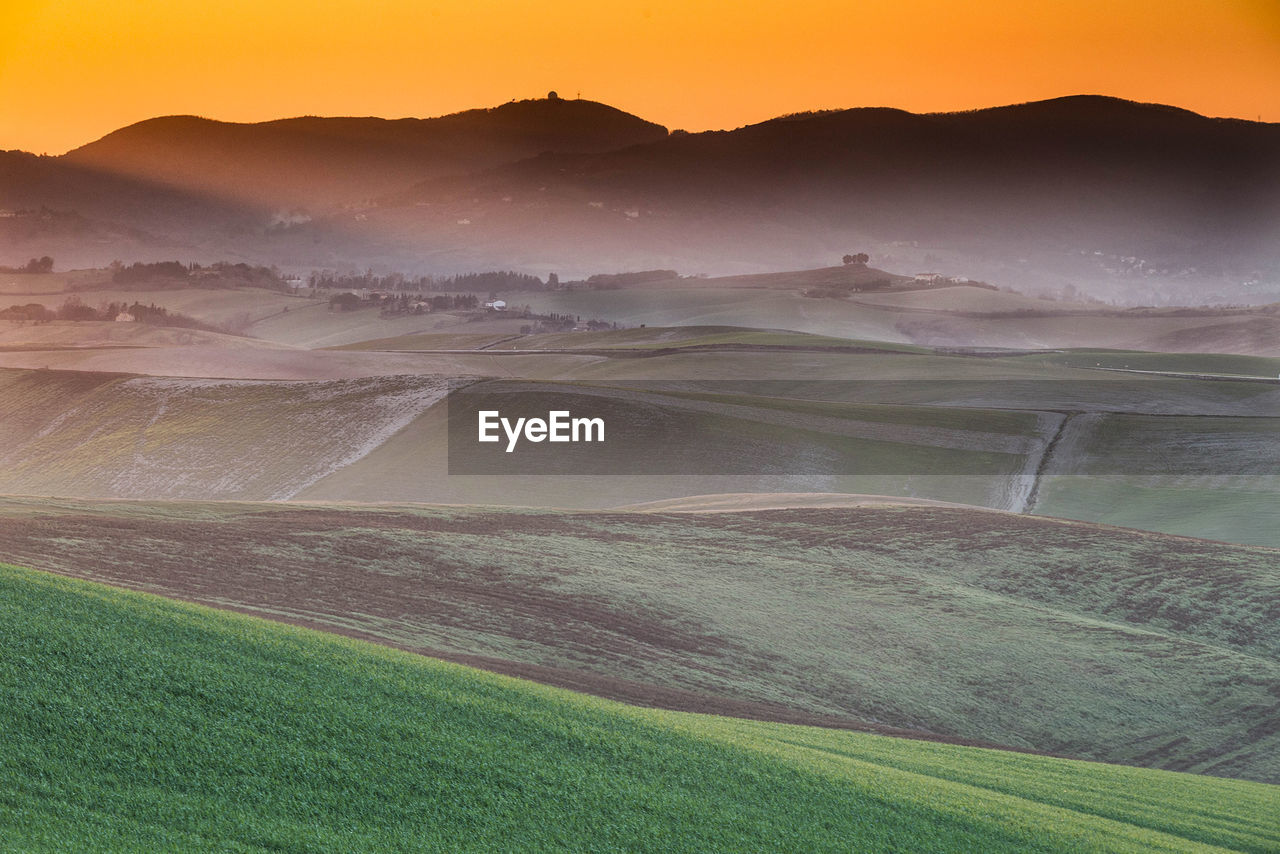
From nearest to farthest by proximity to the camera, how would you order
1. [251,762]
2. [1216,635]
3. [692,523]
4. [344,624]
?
1. [251,762]
2. [344,624]
3. [1216,635]
4. [692,523]

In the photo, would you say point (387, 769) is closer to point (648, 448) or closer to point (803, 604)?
point (803, 604)

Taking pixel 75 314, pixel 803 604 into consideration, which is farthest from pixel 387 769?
pixel 75 314

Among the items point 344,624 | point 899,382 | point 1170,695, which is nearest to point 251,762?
point 344,624

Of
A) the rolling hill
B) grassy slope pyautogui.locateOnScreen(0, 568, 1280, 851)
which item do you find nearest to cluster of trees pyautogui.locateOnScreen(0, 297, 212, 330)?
the rolling hill

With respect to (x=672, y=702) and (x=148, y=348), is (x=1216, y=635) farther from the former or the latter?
(x=148, y=348)

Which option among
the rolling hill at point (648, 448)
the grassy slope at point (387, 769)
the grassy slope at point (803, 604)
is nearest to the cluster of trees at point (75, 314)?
the rolling hill at point (648, 448)

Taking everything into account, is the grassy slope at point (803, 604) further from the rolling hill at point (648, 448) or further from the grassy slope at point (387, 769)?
the rolling hill at point (648, 448)
